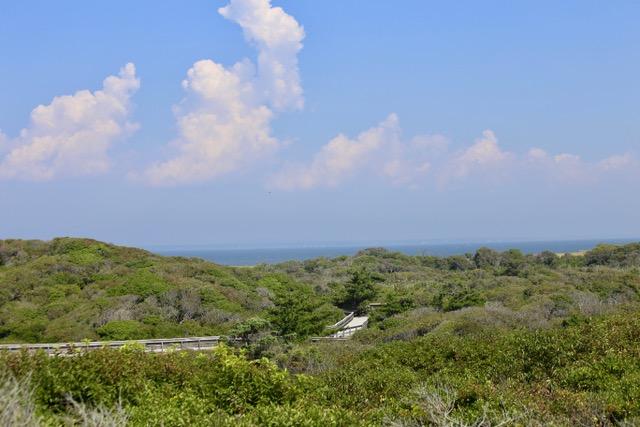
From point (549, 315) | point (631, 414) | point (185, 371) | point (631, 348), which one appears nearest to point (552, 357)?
point (631, 348)

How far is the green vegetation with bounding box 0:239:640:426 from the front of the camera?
7359mm

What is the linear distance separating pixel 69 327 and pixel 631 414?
2555 cm

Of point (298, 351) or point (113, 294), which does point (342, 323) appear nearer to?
point (298, 351)

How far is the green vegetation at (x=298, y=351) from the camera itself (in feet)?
24.1

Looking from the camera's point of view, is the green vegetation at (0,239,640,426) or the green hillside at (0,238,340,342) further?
the green hillside at (0,238,340,342)

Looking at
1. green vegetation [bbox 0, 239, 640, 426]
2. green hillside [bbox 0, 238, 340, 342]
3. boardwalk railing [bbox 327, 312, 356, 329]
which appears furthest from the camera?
boardwalk railing [bbox 327, 312, 356, 329]

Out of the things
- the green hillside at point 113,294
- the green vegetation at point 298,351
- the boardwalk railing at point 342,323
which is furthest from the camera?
the boardwalk railing at point 342,323

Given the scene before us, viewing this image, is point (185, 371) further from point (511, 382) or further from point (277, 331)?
point (277, 331)

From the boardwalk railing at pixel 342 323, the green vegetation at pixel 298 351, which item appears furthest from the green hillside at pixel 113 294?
the boardwalk railing at pixel 342 323

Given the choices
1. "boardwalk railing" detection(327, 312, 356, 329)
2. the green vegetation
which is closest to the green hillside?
the green vegetation

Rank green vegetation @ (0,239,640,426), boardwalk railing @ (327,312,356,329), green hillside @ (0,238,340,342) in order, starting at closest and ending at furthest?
green vegetation @ (0,239,640,426)
green hillside @ (0,238,340,342)
boardwalk railing @ (327,312,356,329)

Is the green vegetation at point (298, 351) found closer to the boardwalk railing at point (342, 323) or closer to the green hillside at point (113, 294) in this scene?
the green hillside at point (113, 294)

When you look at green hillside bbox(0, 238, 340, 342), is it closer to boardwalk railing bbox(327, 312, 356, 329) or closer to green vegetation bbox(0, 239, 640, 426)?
green vegetation bbox(0, 239, 640, 426)

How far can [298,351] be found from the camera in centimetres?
1803
